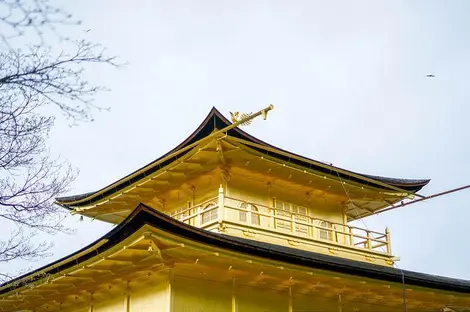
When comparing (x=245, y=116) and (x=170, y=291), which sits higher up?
(x=245, y=116)

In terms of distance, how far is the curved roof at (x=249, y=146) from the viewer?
699 inches

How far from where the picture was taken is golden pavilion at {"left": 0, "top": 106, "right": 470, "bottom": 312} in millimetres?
14414

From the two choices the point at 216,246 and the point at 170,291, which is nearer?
the point at 216,246

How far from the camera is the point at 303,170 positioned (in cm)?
1961

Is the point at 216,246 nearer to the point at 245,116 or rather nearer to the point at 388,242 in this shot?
the point at 245,116

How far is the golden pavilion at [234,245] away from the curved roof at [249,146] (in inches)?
1.8

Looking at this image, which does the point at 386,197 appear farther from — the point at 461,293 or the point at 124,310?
the point at 124,310

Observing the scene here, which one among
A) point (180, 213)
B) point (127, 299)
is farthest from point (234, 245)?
point (180, 213)

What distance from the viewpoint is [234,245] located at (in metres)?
14.1

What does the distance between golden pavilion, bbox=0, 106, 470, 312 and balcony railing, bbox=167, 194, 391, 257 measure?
0.17 feet

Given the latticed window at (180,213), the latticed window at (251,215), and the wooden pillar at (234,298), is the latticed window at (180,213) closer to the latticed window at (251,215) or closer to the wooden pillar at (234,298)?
the latticed window at (251,215)

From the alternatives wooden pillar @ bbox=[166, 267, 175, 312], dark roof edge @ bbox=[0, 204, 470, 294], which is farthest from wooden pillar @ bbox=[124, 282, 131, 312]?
wooden pillar @ bbox=[166, 267, 175, 312]

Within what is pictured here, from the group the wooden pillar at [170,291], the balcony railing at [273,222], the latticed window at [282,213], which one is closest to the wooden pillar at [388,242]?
the balcony railing at [273,222]

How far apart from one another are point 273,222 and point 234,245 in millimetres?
5110
